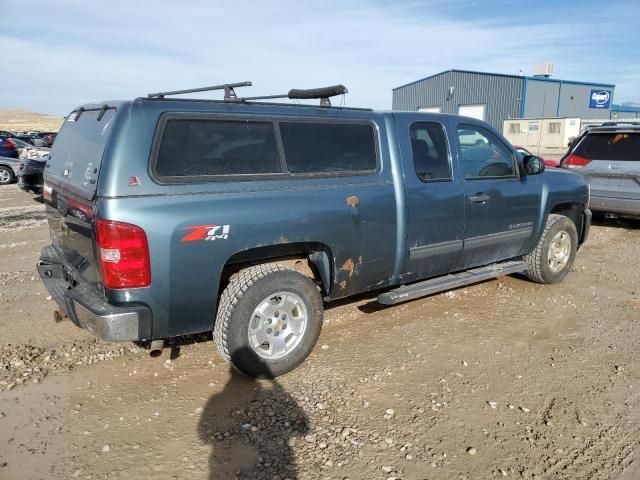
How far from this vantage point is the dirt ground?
2727mm

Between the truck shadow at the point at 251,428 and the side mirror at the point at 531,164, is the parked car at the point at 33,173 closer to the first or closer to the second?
the truck shadow at the point at 251,428

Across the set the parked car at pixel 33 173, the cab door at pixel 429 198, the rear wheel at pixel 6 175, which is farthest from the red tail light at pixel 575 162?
the rear wheel at pixel 6 175

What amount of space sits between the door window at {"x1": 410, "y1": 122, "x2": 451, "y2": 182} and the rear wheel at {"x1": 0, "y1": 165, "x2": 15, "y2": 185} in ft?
51.0

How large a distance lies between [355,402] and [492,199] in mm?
2513

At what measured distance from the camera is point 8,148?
15.5 m

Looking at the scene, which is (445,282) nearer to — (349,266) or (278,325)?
(349,266)

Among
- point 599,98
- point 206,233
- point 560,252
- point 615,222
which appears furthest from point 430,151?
point 599,98

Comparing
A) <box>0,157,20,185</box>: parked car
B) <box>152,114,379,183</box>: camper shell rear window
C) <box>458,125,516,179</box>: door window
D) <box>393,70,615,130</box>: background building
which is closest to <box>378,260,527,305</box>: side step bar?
<box>458,125,516,179</box>: door window

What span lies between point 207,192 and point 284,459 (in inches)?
65.6

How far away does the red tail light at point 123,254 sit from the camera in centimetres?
284

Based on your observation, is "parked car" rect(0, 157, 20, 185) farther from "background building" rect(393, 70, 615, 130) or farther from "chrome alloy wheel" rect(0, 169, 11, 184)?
"background building" rect(393, 70, 615, 130)

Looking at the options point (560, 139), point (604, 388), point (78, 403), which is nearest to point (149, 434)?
point (78, 403)

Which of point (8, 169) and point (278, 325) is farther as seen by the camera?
point (8, 169)

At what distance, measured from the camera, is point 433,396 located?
3.38m
